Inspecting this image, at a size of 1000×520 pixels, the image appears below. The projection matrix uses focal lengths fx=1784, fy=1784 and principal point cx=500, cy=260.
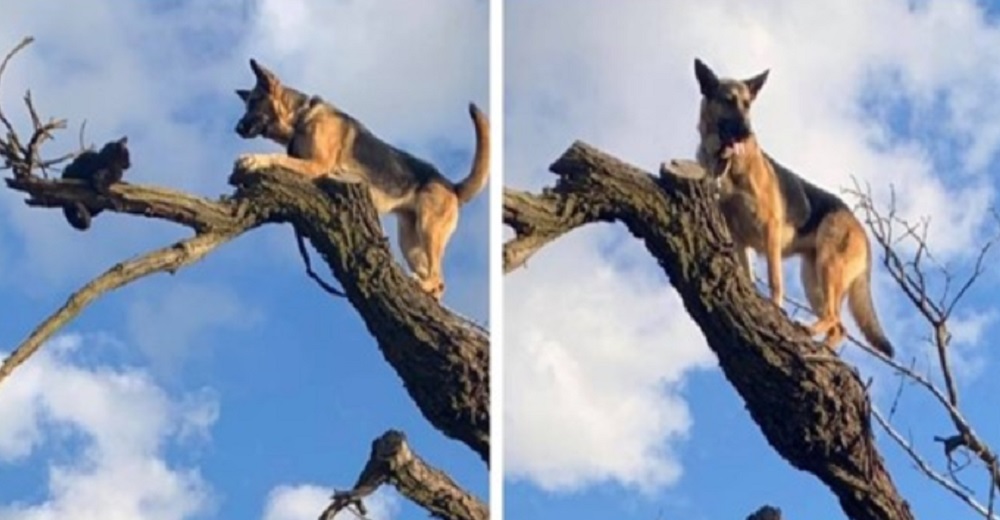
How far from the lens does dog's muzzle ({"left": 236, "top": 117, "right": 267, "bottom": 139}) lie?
4047 millimetres

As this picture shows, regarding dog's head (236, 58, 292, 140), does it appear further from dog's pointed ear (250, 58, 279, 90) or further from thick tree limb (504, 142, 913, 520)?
thick tree limb (504, 142, 913, 520)

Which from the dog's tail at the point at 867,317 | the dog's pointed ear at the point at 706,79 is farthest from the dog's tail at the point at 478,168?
the dog's tail at the point at 867,317

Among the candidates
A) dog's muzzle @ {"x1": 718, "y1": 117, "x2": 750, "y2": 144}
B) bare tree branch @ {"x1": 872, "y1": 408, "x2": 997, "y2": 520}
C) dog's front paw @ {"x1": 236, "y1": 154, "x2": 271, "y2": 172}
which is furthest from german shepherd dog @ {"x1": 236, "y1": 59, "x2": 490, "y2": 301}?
bare tree branch @ {"x1": 872, "y1": 408, "x2": 997, "y2": 520}

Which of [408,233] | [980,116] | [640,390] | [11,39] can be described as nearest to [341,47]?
[408,233]

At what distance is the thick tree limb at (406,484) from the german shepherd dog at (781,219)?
0.79 meters

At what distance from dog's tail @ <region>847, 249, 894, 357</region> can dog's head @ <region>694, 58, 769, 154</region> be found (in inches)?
15.7

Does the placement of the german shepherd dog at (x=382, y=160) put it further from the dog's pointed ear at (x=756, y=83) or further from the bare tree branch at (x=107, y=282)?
the dog's pointed ear at (x=756, y=83)

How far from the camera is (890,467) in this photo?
144 inches

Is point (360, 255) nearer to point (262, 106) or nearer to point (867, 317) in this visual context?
point (262, 106)

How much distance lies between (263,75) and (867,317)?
1439 mm

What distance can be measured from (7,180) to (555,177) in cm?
112

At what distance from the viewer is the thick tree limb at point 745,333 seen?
352 centimetres

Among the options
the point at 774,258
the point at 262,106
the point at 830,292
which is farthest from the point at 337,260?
the point at 830,292

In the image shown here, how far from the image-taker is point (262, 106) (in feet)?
13.3
